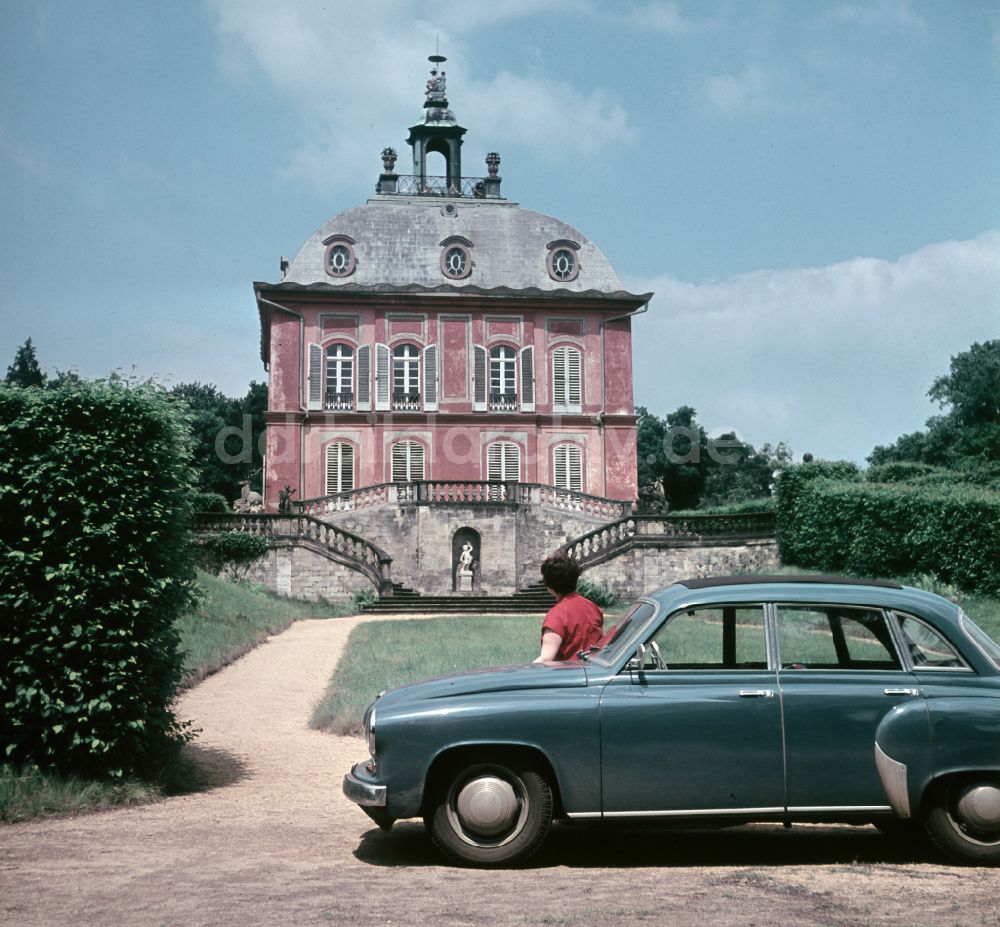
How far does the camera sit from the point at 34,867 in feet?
20.2

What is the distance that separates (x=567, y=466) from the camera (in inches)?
1601

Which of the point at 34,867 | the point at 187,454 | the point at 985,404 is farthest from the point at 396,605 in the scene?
the point at 985,404

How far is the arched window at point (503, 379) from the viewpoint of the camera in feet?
134

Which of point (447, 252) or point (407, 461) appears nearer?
point (407, 461)

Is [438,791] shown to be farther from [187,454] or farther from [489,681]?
[187,454]

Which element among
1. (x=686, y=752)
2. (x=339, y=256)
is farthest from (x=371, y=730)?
(x=339, y=256)

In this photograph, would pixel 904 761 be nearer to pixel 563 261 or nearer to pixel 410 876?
pixel 410 876

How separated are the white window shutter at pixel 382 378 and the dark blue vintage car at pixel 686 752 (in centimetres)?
3440

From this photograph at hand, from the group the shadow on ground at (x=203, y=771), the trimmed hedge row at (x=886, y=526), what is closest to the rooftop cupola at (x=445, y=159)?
the trimmed hedge row at (x=886, y=526)

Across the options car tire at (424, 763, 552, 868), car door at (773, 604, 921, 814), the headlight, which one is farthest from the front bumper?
car door at (773, 604, 921, 814)

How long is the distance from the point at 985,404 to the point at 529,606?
3843 centimetres

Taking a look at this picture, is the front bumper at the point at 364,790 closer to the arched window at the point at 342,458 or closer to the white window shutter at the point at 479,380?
the arched window at the point at 342,458

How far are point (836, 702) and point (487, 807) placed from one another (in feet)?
6.59

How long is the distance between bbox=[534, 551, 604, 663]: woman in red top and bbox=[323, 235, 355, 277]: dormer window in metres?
35.4
